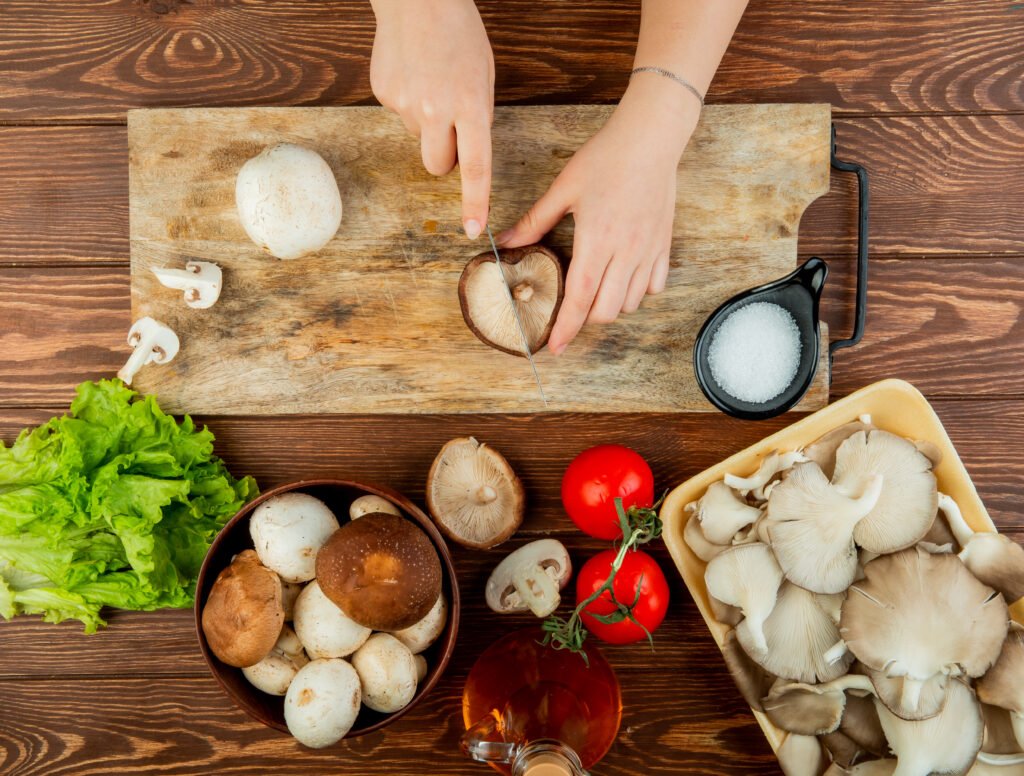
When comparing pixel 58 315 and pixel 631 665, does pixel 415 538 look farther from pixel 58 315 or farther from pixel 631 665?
pixel 58 315

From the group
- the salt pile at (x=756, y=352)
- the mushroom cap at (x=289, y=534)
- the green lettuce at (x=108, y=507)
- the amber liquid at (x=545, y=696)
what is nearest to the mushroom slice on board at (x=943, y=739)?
the amber liquid at (x=545, y=696)

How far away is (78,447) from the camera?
1277 millimetres

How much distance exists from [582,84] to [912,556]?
96 centimetres

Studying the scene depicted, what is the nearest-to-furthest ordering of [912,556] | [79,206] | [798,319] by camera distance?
[912,556] < [798,319] < [79,206]

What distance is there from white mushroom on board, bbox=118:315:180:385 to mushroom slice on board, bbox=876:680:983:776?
4.32 ft

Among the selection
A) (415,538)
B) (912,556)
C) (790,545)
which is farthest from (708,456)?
(415,538)

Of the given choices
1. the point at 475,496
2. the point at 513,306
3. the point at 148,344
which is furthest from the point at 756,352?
the point at 148,344

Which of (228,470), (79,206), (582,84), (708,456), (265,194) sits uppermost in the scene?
(582,84)

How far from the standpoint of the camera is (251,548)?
1345 mm

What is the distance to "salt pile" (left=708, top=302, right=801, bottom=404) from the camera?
1302mm

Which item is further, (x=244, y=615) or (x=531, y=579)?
(x=531, y=579)

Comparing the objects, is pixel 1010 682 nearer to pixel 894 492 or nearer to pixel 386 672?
pixel 894 492

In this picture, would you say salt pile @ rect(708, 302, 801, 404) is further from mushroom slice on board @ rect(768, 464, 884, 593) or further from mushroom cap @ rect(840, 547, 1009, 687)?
mushroom cap @ rect(840, 547, 1009, 687)

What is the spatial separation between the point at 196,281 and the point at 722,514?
958mm
